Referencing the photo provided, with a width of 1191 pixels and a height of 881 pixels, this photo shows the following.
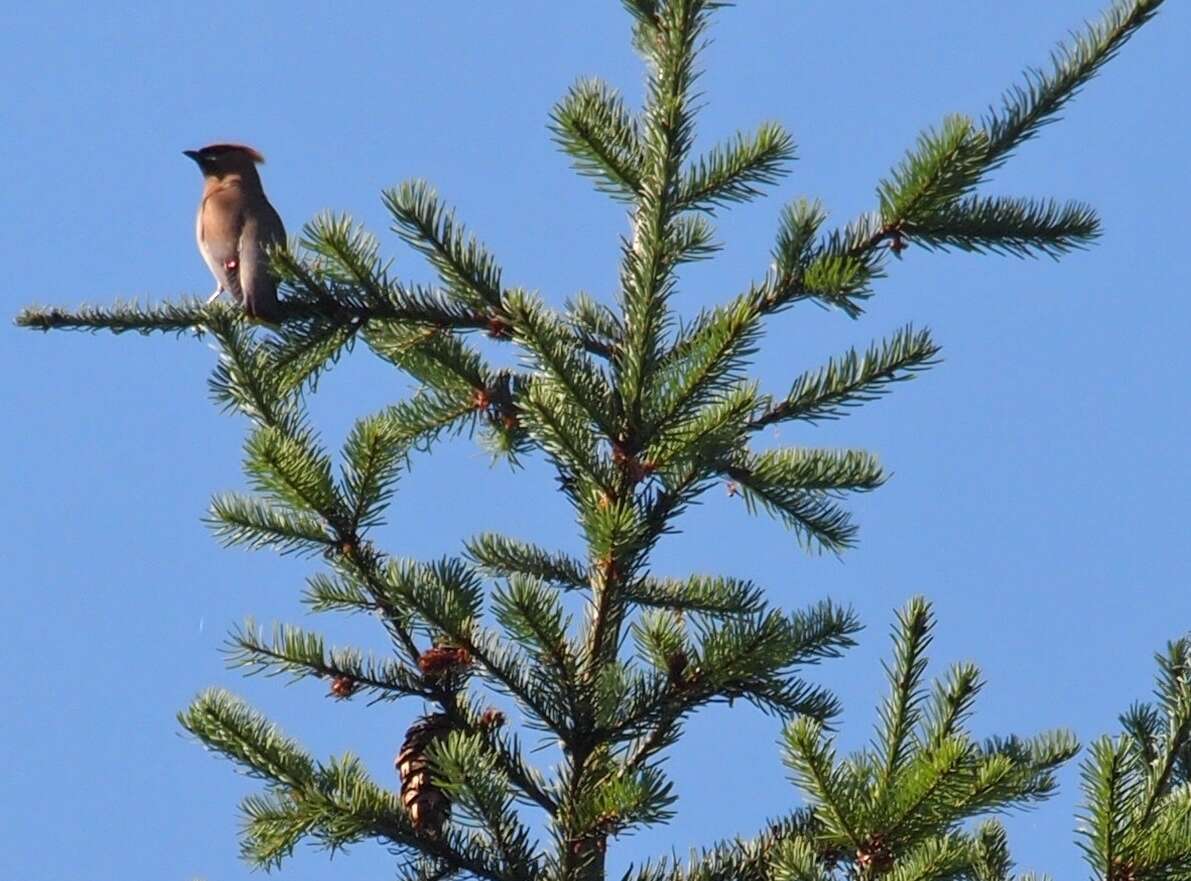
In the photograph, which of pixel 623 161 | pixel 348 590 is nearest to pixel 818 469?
pixel 623 161

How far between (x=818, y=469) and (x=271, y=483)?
49.7 inches

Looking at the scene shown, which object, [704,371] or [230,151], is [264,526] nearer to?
[704,371]

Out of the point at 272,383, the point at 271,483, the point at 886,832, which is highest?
the point at 272,383

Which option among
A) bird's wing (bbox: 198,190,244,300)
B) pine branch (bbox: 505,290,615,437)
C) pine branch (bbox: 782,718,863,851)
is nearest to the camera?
pine branch (bbox: 782,718,863,851)

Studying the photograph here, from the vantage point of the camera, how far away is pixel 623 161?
3.26m

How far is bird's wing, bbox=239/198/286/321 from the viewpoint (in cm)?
371

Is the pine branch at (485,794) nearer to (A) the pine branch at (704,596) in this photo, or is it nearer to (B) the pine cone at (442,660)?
(B) the pine cone at (442,660)

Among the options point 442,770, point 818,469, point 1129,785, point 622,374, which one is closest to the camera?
point 1129,785

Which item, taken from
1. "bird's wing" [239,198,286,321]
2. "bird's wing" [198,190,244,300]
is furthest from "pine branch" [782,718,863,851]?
"bird's wing" [198,190,244,300]

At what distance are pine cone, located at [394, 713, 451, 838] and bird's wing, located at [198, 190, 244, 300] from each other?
7.34 ft

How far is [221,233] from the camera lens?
536 centimetres

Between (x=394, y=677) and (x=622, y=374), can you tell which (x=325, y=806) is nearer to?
(x=394, y=677)

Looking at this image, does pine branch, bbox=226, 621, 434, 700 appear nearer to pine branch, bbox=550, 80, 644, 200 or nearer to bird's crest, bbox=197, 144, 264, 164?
pine branch, bbox=550, 80, 644, 200

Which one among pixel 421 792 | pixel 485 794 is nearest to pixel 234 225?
pixel 421 792
